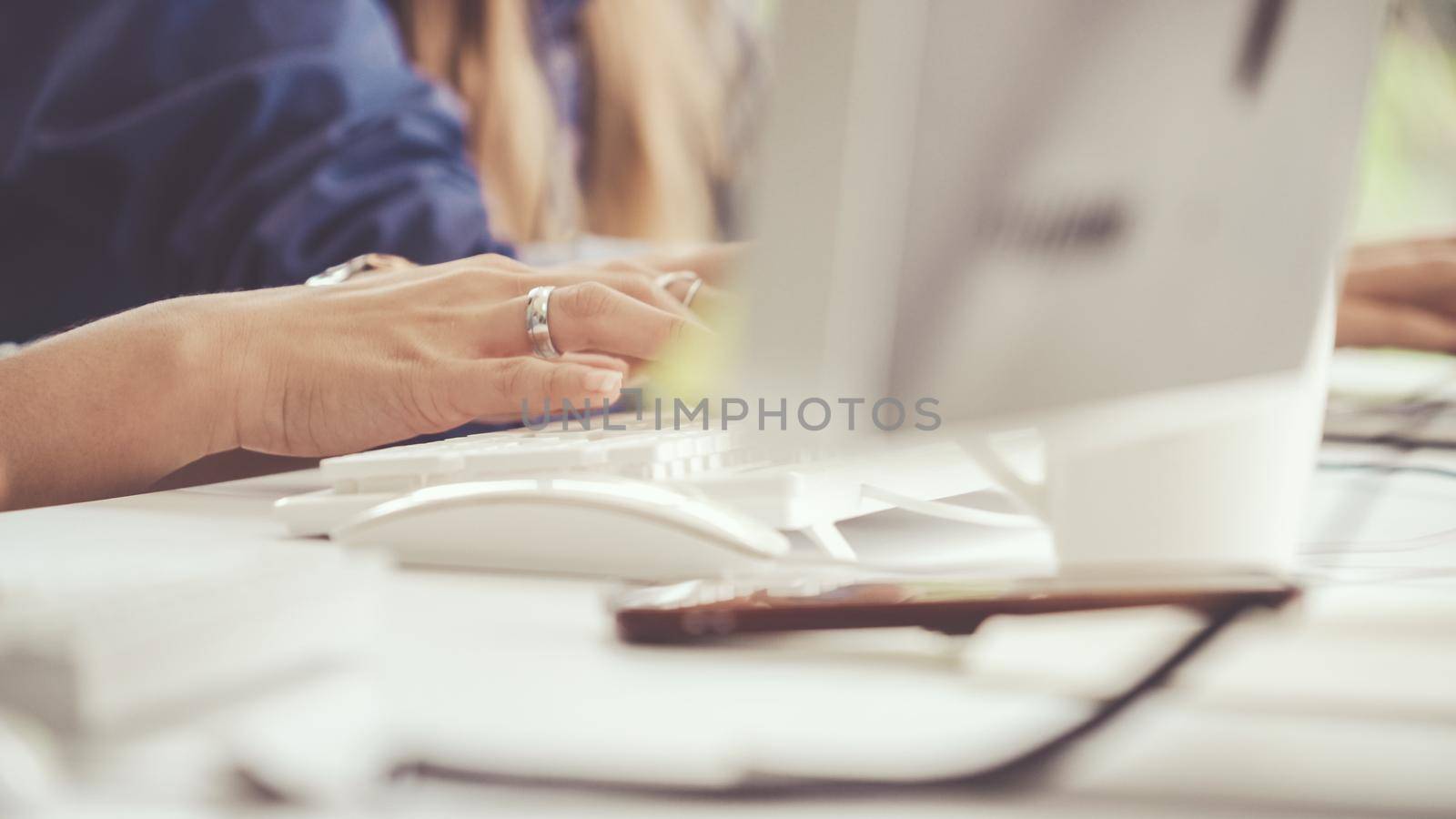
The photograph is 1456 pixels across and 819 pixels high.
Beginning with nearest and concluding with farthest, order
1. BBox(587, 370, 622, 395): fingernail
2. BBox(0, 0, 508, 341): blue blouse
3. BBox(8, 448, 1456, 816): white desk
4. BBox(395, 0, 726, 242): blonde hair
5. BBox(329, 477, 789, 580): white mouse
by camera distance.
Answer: BBox(8, 448, 1456, 816): white desk < BBox(329, 477, 789, 580): white mouse < BBox(587, 370, 622, 395): fingernail < BBox(0, 0, 508, 341): blue blouse < BBox(395, 0, 726, 242): blonde hair

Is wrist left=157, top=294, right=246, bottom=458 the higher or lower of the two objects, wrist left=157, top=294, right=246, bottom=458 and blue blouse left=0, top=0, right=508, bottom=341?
the lower

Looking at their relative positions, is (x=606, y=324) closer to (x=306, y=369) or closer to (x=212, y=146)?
(x=306, y=369)

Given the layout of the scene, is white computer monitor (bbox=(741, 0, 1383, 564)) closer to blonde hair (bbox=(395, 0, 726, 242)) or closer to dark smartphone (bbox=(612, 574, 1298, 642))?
dark smartphone (bbox=(612, 574, 1298, 642))

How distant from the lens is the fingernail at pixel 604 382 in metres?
0.44

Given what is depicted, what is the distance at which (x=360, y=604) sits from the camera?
0.25m

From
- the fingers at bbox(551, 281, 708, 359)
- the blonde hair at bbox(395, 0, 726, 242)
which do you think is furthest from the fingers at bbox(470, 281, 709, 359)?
the blonde hair at bbox(395, 0, 726, 242)

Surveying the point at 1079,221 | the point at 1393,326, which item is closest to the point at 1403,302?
the point at 1393,326

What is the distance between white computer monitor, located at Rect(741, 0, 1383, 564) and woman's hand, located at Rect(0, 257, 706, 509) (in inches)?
9.7

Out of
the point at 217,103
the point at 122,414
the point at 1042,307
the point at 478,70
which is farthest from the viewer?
the point at 478,70

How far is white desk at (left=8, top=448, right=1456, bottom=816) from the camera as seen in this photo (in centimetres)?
17

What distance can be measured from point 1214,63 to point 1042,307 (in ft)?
0.23

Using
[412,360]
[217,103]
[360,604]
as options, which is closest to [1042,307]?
[360,604]

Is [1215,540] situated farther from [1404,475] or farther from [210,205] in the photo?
[210,205]

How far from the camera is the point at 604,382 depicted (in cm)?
44
